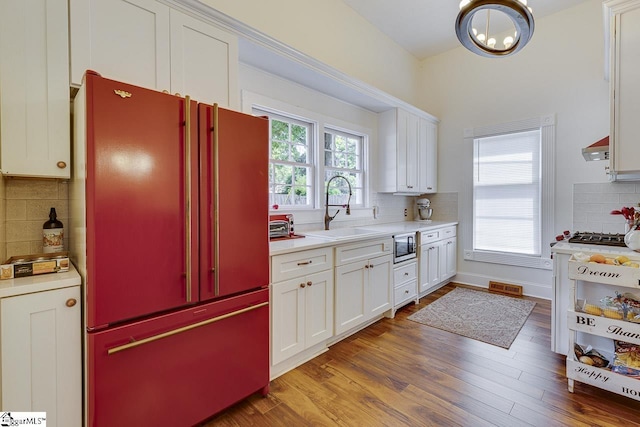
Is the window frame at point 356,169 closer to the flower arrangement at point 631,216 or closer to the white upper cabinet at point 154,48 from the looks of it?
the white upper cabinet at point 154,48

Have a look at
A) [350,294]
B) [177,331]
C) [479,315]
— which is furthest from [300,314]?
[479,315]

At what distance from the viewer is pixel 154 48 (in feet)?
5.46

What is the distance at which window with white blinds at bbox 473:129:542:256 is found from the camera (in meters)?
3.77

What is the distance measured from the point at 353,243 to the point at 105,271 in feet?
5.85

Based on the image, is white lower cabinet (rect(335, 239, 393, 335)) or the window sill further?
the window sill

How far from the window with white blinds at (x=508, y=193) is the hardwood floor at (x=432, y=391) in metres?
1.73

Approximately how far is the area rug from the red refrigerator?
6.56 ft

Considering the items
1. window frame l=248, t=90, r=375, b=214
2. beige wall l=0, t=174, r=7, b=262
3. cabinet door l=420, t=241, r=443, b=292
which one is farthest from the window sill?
beige wall l=0, t=174, r=7, b=262

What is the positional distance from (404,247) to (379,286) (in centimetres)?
61

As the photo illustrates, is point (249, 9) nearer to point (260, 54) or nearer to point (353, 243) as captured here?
point (260, 54)

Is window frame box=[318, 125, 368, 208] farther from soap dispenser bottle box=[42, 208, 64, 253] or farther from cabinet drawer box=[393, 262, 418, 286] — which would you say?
soap dispenser bottle box=[42, 208, 64, 253]

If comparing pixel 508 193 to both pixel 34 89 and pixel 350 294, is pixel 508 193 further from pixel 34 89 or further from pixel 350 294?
pixel 34 89

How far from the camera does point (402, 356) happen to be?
2340 mm

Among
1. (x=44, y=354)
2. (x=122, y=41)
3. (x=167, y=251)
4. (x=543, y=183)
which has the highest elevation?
(x=122, y=41)
